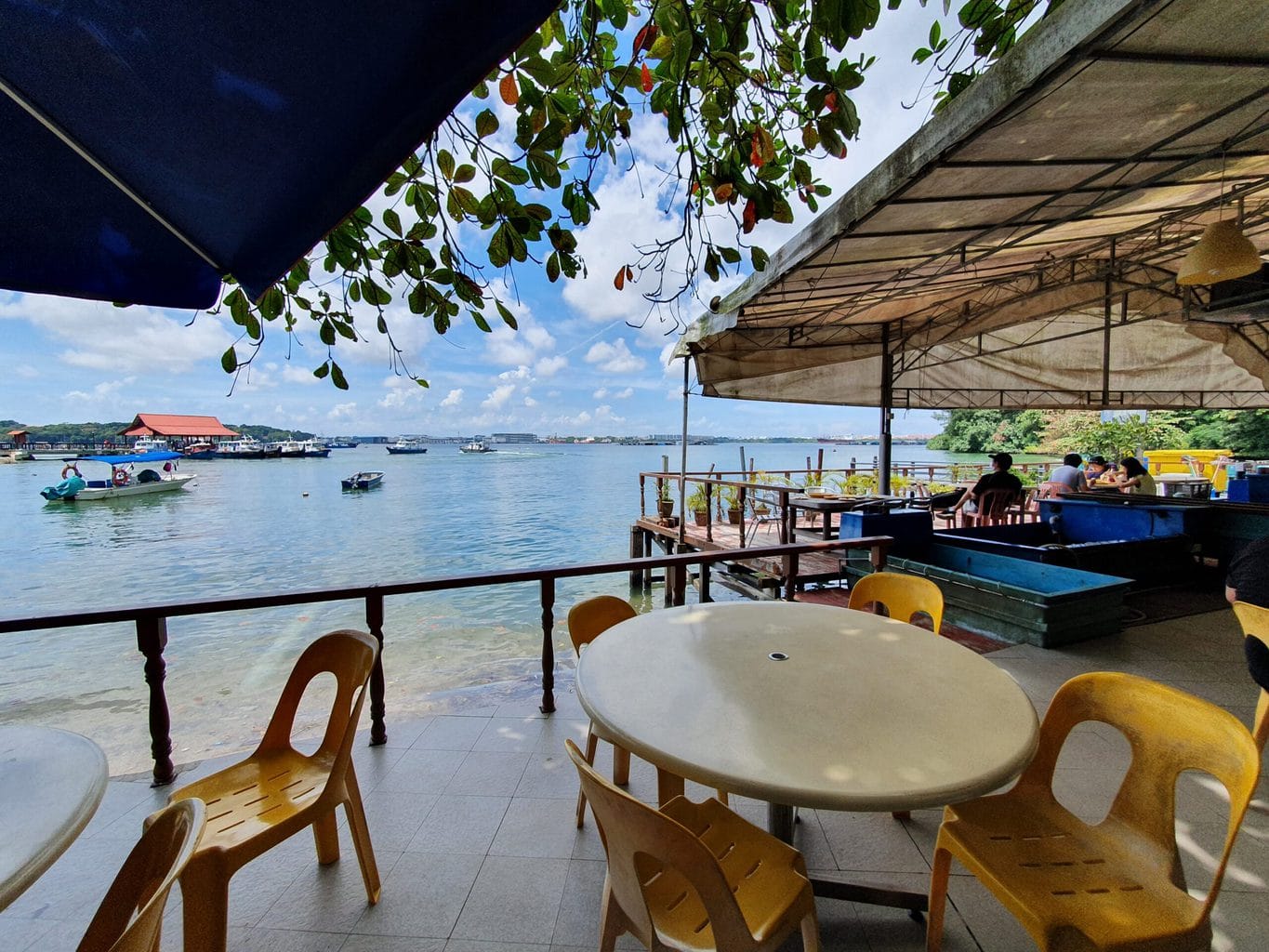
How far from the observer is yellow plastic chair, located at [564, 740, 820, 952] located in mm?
827

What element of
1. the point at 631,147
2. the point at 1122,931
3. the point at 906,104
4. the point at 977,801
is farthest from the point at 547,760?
the point at 906,104

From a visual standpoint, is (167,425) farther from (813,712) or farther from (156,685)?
(813,712)

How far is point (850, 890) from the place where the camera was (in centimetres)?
139

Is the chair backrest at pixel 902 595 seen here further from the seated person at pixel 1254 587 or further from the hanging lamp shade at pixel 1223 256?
the hanging lamp shade at pixel 1223 256

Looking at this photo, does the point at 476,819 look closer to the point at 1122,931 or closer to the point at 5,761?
the point at 5,761

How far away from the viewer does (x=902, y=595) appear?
2066 mm

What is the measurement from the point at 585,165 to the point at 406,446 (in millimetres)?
74662

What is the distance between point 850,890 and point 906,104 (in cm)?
289

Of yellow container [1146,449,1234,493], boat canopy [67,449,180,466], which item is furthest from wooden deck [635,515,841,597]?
boat canopy [67,449,180,466]

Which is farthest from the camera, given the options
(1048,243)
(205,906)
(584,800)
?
(1048,243)

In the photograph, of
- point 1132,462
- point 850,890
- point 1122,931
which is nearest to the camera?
point 1122,931

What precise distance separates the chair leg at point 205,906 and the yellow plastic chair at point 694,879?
793 mm

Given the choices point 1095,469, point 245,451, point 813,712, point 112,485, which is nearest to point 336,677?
point 813,712

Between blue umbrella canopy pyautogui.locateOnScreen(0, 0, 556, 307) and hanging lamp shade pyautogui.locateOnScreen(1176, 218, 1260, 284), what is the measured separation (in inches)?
161
